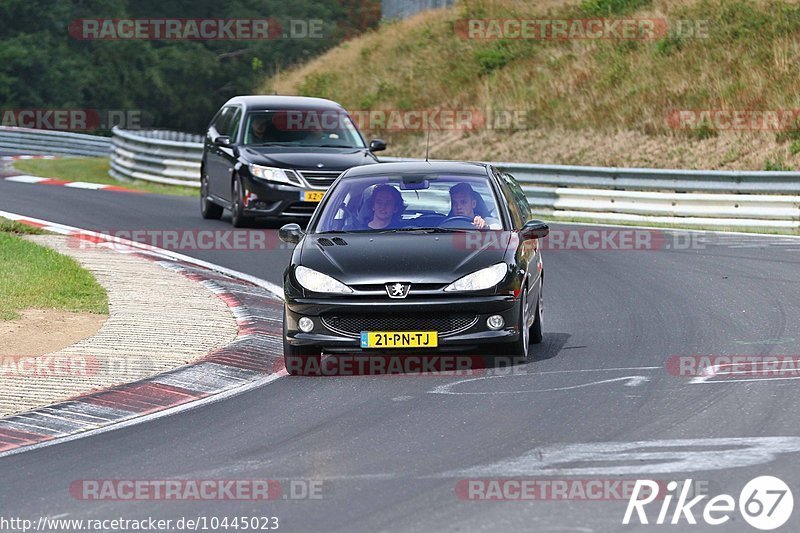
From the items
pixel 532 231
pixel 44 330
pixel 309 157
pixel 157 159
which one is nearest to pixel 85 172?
pixel 157 159

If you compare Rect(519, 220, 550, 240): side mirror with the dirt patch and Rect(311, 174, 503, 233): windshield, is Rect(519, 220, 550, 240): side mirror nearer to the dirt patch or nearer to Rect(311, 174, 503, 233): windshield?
Rect(311, 174, 503, 233): windshield

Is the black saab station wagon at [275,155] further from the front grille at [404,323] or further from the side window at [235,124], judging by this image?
the front grille at [404,323]

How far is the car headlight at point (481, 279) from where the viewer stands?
1103cm

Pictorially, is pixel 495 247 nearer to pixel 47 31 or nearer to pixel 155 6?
pixel 47 31

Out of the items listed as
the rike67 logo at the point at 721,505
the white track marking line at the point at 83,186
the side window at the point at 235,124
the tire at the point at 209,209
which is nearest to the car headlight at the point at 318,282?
the rike67 logo at the point at 721,505

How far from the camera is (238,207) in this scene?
21.5 meters

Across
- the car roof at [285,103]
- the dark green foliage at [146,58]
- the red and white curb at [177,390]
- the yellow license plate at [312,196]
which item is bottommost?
the red and white curb at [177,390]

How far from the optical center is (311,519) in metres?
6.85

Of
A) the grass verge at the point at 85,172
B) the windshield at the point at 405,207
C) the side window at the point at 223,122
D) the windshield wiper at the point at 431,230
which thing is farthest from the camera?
the grass verge at the point at 85,172

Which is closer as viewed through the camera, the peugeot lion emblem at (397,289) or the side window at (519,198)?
the peugeot lion emblem at (397,289)

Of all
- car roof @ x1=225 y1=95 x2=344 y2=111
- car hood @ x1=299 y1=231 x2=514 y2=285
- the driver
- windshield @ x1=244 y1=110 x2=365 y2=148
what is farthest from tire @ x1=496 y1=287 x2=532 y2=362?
car roof @ x1=225 y1=95 x2=344 y2=111

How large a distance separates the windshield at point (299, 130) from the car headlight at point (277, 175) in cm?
111

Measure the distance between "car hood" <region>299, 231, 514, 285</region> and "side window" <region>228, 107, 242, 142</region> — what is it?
35.8ft

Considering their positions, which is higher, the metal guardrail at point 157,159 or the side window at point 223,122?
the side window at point 223,122
